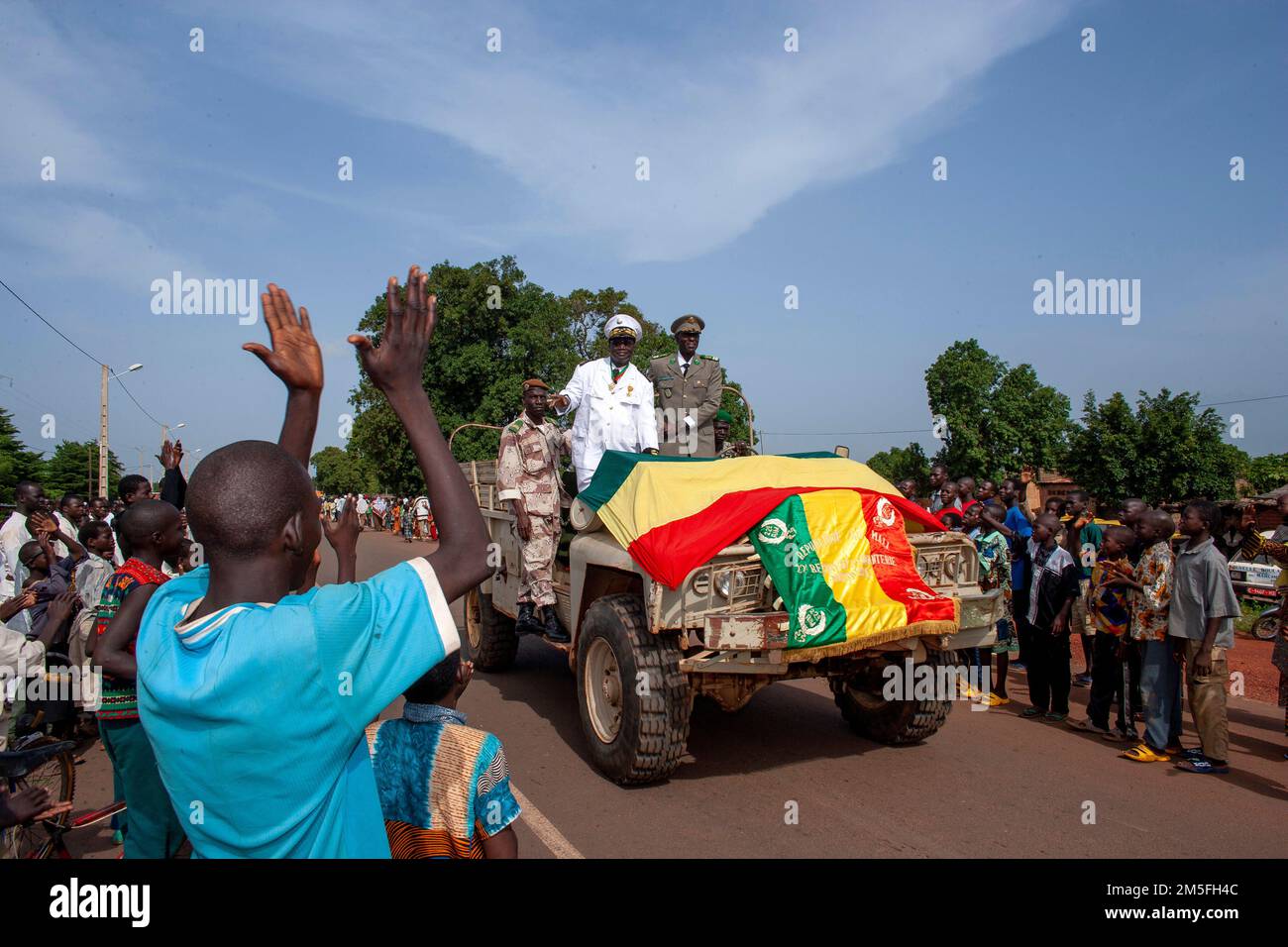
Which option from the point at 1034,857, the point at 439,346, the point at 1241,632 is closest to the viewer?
the point at 1034,857

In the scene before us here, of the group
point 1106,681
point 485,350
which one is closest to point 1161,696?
point 1106,681

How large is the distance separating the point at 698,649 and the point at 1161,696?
3.57 m

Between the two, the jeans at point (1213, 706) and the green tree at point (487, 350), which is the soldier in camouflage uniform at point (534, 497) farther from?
the green tree at point (487, 350)

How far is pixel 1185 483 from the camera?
26562 millimetres

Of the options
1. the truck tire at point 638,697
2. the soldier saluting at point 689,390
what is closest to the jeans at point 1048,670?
the soldier saluting at point 689,390

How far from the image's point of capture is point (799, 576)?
15.4ft

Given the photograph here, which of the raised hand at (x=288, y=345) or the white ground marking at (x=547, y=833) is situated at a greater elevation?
the raised hand at (x=288, y=345)

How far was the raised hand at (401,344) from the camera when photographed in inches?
66.5

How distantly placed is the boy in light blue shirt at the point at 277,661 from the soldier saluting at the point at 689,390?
20.0 feet

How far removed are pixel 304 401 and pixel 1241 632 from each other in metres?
14.3

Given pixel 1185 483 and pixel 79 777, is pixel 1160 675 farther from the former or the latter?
pixel 1185 483

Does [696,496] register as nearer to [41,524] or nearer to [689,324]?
[689,324]

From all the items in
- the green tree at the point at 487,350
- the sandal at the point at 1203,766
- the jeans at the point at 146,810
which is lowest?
the sandal at the point at 1203,766
